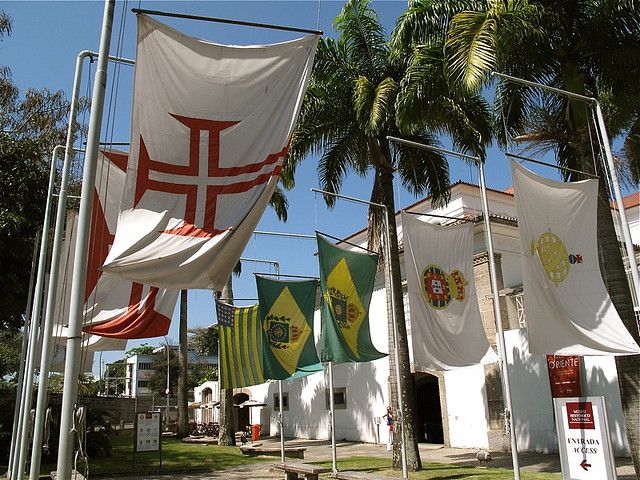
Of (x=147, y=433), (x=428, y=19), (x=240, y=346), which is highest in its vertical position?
(x=428, y=19)

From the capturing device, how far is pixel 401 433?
45.2ft

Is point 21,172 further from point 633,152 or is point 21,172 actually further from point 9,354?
point 9,354

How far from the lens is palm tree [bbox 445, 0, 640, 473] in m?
10.7

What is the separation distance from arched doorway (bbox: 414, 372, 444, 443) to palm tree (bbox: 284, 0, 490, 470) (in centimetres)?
1032

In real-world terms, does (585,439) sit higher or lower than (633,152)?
lower

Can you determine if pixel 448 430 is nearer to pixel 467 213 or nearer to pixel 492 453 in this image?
pixel 492 453

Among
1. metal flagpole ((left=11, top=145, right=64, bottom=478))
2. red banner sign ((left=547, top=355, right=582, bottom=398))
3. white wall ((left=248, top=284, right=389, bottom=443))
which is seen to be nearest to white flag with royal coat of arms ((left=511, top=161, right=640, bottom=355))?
metal flagpole ((left=11, top=145, right=64, bottom=478))

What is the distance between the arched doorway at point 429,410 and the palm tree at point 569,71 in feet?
45.1

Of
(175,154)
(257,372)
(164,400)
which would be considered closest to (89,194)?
(175,154)

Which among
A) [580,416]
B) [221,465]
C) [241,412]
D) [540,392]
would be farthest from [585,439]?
[241,412]

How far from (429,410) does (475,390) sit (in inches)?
219

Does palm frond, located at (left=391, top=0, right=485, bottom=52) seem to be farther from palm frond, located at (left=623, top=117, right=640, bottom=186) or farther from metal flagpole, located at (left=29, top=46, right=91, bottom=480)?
metal flagpole, located at (left=29, top=46, right=91, bottom=480)

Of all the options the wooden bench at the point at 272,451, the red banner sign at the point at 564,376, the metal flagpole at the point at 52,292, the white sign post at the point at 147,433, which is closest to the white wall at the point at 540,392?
the red banner sign at the point at 564,376

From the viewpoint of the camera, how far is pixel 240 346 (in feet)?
53.9
